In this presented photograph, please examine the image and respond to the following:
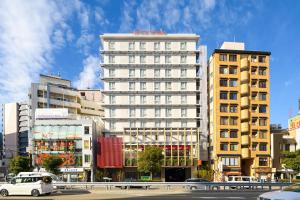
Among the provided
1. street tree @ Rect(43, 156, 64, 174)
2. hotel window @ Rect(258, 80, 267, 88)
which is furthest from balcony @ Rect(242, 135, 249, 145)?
street tree @ Rect(43, 156, 64, 174)

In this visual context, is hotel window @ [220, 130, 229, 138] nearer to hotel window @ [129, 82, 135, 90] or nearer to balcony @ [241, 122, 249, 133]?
balcony @ [241, 122, 249, 133]

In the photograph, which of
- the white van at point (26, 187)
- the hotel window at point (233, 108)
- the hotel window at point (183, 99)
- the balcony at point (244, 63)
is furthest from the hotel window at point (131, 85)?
the white van at point (26, 187)

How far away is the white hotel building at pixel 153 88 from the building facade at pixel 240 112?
5.43 metres

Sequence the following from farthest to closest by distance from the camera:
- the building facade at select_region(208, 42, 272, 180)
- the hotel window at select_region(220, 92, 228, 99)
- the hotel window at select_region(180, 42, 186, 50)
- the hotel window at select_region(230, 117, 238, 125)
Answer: the hotel window at select_region(180, 42, 186, 50), the hotel window at select_region(220, 92, 228, 99), the hotel window at select_region(230, 117, 238, 125), the building facade at select_region(208, 42, 272, 180)

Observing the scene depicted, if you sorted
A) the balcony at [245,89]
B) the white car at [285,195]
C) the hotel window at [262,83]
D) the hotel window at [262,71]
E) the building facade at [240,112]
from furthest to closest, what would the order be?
the hotel window at [262,71], the hotel window at [262,83], the balcony at [245,89], the building facade at [240,112], the white car at [285,195]

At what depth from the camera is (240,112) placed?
281ft

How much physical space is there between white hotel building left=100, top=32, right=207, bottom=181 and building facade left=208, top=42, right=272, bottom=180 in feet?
17.8

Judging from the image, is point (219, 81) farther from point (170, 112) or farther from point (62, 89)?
point (62, 89)

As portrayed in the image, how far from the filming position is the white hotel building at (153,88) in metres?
87.9

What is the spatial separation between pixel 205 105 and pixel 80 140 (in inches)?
1279

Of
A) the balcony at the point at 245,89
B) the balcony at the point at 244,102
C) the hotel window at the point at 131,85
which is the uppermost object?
the hotel window at the point at 131,85

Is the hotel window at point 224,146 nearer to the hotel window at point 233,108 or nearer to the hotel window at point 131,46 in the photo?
the hotel window at point 233,108

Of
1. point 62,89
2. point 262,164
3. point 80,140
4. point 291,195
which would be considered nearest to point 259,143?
point 262,164

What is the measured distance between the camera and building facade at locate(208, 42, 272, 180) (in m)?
84.1
